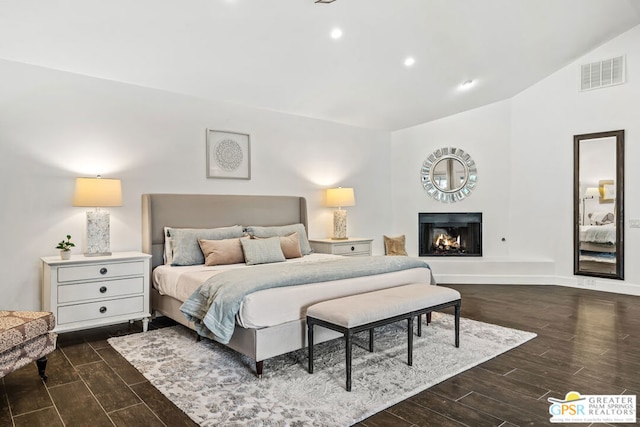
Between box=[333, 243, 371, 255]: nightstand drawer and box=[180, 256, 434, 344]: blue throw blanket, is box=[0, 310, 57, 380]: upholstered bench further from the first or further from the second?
box=[333, 243, 371, 255]: nightstand drawer

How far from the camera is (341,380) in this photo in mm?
2889

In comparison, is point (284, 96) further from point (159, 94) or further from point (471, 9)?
point (471, 9)

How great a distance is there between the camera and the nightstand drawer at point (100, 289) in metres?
3.57

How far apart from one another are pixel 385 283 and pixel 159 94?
3202 mm

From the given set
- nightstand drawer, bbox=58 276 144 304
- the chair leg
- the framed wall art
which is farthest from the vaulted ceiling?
the chair leg

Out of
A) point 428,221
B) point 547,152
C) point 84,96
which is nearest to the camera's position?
→ point 84,96

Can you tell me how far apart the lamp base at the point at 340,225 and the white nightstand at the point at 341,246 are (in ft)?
0.75

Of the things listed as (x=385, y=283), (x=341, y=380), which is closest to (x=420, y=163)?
(x=385, y=283)

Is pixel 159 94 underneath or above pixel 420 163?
above

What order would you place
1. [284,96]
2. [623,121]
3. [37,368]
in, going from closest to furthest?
[37,368] → [284,96] → [623,121]

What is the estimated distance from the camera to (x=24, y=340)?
8.82 ft

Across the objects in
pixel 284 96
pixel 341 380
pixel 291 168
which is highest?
pixel 284 96

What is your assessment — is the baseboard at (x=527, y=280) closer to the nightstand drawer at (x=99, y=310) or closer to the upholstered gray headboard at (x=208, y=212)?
the upholstered gray headboard at (x=208, y=212)

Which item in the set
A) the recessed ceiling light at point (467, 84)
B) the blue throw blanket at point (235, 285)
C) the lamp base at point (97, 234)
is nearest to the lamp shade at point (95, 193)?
the lamp base at point (97, 234)
